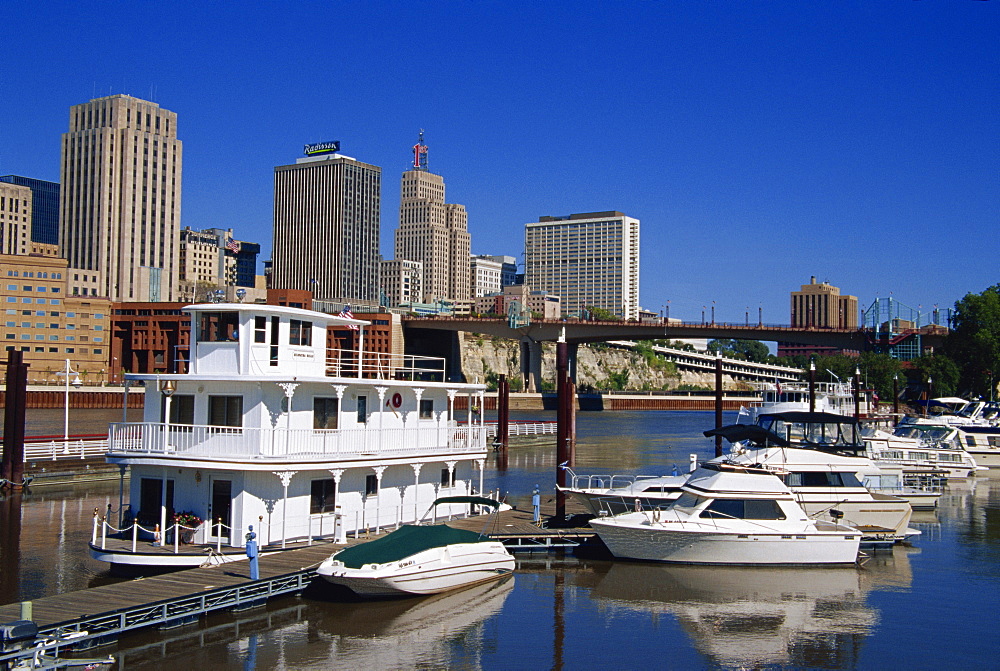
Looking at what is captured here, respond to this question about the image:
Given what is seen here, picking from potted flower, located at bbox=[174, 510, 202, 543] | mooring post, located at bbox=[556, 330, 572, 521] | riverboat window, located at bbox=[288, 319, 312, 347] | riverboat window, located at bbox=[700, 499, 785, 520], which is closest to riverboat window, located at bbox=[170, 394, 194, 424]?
potted flower, located at bbox=[174, 510, 202, 543]

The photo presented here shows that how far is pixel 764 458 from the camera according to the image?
32.0 m

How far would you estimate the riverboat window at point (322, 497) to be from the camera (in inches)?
1012

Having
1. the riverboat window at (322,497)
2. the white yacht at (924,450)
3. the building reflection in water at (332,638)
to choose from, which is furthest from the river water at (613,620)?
the white yacht at (924,450)

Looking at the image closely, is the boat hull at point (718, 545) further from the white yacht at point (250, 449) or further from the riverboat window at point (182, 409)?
the riverboat window at point (182, 409)

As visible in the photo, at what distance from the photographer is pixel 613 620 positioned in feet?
75.2

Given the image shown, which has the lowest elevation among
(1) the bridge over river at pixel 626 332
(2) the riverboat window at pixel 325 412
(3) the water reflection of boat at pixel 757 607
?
(3) the water reflection of boat at pixel 757 607

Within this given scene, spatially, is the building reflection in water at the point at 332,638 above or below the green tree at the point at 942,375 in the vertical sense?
below

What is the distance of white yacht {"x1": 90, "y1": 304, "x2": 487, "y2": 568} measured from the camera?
23.9m

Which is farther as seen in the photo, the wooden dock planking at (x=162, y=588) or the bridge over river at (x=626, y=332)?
the bridge over river at (x=626, y=332)

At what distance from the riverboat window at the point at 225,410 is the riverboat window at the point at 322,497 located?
8.89ft

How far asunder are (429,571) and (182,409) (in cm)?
813

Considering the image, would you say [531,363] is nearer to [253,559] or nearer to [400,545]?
[400,545]

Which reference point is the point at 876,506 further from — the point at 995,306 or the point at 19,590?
the point at 995,306

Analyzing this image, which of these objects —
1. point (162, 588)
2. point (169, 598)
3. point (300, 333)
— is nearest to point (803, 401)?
point (300, 333)
